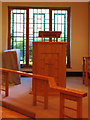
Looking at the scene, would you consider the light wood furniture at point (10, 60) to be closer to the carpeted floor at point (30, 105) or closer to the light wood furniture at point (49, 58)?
the carpeted floor at point (30, 105)

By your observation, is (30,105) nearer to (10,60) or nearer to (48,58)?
(48,58)

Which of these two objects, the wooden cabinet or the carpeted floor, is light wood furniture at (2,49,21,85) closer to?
the carpeted floor

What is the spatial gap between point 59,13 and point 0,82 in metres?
3.69

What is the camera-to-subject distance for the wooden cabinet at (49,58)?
4.20m

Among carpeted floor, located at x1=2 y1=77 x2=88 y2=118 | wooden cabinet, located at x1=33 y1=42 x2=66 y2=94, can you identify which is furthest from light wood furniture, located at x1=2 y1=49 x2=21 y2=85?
wooden cabinet, located at x1=33 y1=42 x2=66 y2=94

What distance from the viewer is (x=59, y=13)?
744 centimetres

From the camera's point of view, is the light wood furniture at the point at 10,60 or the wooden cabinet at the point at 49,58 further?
the light wood furniture at the point at 10,60

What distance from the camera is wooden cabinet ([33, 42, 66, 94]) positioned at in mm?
4195

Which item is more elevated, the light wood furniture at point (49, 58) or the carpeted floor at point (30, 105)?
the light wood furniture at point (49, 58)

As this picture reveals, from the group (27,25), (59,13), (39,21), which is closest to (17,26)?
(27,25)

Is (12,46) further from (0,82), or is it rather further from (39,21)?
(0,82)

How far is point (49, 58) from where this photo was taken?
4.21 m

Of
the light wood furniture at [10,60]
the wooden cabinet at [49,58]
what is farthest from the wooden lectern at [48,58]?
the light wood furniture at [10,60]

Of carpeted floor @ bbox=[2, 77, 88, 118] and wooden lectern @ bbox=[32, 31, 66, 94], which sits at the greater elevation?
wooden lectern @ bbox=[32, 31, 66, 94]
